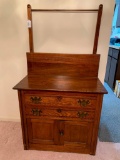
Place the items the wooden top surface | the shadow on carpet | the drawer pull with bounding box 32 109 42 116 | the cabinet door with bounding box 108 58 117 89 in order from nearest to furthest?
1. the wooden top surface
2. the drawer pull with bounding box 32 109 42 116
3. the shadow on carpet
4. the cabinet door with bounding box 108 58 117 89

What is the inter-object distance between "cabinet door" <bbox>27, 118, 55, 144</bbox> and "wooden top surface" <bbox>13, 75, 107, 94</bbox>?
368 millimetres

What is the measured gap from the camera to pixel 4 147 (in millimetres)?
1605

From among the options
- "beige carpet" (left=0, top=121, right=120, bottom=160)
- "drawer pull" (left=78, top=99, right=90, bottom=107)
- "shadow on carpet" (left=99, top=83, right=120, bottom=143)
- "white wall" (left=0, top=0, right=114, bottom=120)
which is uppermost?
"white wall" (left=0, top=0, right=114, bottom=120)

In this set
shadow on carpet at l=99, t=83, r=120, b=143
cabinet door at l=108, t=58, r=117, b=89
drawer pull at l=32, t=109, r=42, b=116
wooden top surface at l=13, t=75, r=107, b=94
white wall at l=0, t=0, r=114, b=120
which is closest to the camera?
wooden top surface at l=13, t=75, r=107, b=94

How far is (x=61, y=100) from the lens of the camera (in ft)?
4.28

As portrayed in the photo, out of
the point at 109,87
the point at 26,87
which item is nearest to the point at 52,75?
A: the point at 26,87

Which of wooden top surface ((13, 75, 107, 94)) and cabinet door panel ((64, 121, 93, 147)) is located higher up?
wooden top surface ((13, 75, 107, 94))

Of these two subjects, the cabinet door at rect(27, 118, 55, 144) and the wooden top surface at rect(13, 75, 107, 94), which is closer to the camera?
the wooden top surface at rect(13, 75, 107, 94)

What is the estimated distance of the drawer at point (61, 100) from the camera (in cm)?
128

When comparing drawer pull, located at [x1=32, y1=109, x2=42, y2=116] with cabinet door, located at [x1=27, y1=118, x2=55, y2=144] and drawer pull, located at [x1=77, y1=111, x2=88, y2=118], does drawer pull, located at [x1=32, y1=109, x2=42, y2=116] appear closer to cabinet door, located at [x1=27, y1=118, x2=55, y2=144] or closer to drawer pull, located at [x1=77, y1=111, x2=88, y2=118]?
cabinet door, located at [x1=27, y1=118, x2=55, y2=144]

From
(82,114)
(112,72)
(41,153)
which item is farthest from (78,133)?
(112,72)

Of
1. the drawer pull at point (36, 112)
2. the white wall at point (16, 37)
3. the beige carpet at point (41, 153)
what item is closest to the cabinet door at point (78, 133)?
the beige carpet at point (41, 153)

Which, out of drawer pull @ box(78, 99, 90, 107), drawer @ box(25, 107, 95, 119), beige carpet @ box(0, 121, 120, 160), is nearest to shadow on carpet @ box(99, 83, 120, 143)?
beige carpet @ box(0, 121, 120, 160)

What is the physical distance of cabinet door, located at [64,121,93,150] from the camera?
139cm
